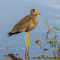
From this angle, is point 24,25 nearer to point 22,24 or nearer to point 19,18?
point 22,24

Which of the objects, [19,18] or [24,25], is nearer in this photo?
[24,25]

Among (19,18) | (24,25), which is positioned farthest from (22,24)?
(19,18)

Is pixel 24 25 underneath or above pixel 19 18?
underneath

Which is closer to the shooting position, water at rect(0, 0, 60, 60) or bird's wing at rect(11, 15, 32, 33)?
water at rect(0, 0, 60, 60)

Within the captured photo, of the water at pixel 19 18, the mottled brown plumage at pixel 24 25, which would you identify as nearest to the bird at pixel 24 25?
the mottled brown plumage at pixel 24 25

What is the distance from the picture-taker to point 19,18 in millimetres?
9086

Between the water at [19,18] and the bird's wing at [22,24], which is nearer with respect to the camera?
the water at [19,18]

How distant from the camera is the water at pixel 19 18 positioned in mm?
6961

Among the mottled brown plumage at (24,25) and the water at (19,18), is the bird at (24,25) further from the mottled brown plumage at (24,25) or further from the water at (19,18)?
the water at (19,18)

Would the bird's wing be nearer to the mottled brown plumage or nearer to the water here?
the mottled brown plumage

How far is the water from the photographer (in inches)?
274

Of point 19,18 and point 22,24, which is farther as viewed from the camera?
point 19,18

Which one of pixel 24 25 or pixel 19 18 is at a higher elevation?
pixel 19 18

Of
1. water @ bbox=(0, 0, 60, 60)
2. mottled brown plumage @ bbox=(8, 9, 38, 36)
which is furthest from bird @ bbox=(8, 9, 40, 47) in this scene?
water @ bbox=(0, 0, 60, 60)
